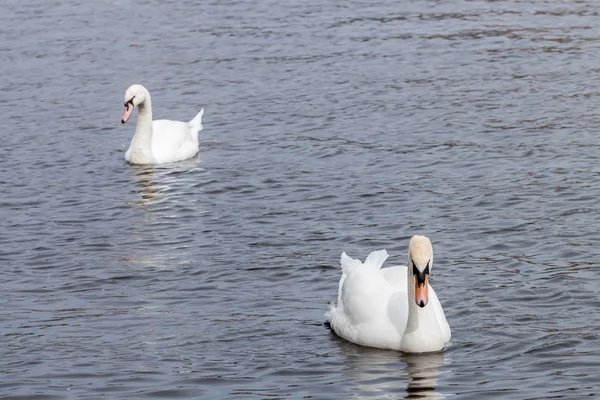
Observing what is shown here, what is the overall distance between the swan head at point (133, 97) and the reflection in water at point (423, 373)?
9916 millimetres

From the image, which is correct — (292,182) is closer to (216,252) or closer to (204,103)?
(216,252)

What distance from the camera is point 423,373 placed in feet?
34.2

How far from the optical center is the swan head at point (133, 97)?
19812 millimetres

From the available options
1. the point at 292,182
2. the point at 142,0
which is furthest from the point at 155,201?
the point at 142,0

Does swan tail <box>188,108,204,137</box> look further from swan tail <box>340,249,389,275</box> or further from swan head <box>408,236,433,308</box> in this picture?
swan head <box>408,236,433,308</box>

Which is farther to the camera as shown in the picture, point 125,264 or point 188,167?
point 188,167

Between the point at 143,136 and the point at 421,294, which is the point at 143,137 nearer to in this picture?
the point at 143,136

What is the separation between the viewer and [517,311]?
1159 cm

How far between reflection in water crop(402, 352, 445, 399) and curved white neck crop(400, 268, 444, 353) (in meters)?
0.07

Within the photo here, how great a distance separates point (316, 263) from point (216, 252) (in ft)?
3.94

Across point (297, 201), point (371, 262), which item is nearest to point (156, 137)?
point (297, 201)

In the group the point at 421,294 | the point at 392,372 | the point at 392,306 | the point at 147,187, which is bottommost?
the point at 147,187

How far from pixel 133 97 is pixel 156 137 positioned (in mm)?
794

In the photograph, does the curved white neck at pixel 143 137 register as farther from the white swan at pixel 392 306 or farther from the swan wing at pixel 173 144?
the white swan at pixel 392 306
